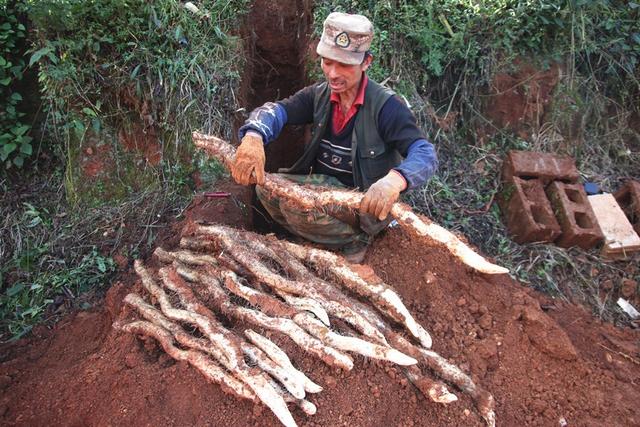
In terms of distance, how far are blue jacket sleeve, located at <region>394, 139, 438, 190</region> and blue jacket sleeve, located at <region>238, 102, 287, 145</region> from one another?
79 centimetres

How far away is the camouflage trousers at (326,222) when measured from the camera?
8.39ft

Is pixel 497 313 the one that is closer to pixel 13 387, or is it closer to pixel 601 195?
pixel 601 195

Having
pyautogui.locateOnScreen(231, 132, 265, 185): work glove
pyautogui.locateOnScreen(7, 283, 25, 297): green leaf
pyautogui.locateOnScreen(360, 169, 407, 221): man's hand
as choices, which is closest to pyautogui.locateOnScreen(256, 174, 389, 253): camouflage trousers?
pyautogui.locateOnScreen(231, 132, 265, 185): work glove

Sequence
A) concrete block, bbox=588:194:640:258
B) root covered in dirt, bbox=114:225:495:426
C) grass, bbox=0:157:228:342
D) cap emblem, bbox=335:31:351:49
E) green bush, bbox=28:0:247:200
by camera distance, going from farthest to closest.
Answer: concrete block, bbox=588:194:640:258 < green bush, bbox=28:0:247:200 < grass, bbox=0:157:228:342 < cap emblem, bbox=335:31:351:49 < root covered in dirt, bbox=114:225:495:426

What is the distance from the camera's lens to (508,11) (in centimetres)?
345


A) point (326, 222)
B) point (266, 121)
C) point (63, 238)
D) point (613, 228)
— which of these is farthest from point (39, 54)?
point (613, 228)

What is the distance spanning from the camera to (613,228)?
10.6ft

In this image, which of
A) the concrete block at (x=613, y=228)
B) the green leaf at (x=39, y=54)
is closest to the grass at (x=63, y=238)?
the green leaf at (x=39, y=54)

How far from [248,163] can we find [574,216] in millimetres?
2455

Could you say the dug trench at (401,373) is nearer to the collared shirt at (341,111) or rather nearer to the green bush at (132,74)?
the collared shirt at (341,111)

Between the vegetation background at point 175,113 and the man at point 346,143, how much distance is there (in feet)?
2.45

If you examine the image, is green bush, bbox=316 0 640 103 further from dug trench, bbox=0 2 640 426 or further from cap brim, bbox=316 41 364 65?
dug trench, bbox=0 2 640 426

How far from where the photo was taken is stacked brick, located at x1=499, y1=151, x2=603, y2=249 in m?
3.12

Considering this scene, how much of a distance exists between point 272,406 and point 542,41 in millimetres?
3606
